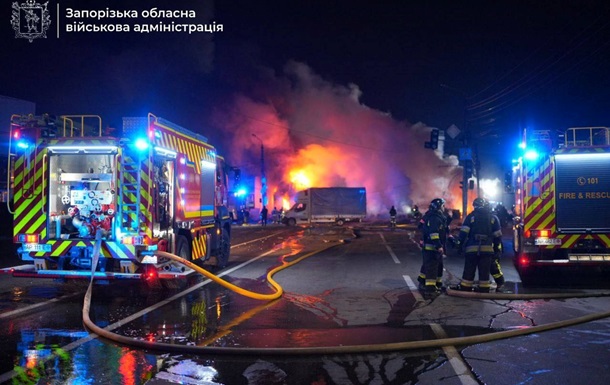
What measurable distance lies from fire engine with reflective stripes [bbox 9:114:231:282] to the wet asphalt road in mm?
626

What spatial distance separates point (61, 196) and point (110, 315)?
115 inches

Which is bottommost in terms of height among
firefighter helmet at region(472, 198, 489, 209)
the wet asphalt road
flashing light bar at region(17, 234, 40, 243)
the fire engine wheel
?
the wet asphalt road

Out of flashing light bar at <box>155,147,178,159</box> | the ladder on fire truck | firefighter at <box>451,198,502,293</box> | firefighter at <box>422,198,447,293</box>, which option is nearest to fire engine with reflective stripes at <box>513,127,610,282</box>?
firefighter at <box>451,198,502,293</box>

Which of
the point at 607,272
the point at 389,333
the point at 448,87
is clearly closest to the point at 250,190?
the point at 448,87

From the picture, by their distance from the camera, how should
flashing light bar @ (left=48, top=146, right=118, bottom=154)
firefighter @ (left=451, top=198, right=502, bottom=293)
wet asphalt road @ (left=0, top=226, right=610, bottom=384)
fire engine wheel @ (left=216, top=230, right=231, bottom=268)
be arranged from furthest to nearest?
fire engine wheel @ (left=216, top=230, right=231, bottom=268)
firefighter @ (left=451, top=198, right=502, bottom=293)
flashing light bar @ (left=48, top=146, right=118, bottom=154)
wet asphalt road @ (left=0, top=226, right=610, bottom=384)

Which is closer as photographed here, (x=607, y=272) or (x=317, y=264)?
(x=607, y=272)

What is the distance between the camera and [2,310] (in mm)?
8250

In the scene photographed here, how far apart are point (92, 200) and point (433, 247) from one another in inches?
230

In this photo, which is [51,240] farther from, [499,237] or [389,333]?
[499,237]

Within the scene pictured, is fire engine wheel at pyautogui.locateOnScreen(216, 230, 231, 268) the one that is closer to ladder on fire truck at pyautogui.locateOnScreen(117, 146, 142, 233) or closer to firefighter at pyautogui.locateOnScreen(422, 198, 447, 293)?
ladder on fire truck at pyautogui.locateOnScreen(117, 146, 142, 233)

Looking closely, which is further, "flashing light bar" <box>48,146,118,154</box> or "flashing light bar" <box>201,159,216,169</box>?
"flashing light bar" <box>201,159,216,169</box>

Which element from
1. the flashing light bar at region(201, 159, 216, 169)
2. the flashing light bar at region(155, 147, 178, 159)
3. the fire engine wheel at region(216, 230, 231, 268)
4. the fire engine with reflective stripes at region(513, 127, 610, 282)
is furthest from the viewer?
the fire engine wheel at region(216, 230, 231, 268)

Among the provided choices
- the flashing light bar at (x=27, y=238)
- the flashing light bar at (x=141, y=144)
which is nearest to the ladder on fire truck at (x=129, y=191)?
the flashing light bar at (x=141, y=144)

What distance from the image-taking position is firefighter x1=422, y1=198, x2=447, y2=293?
32.1ft
